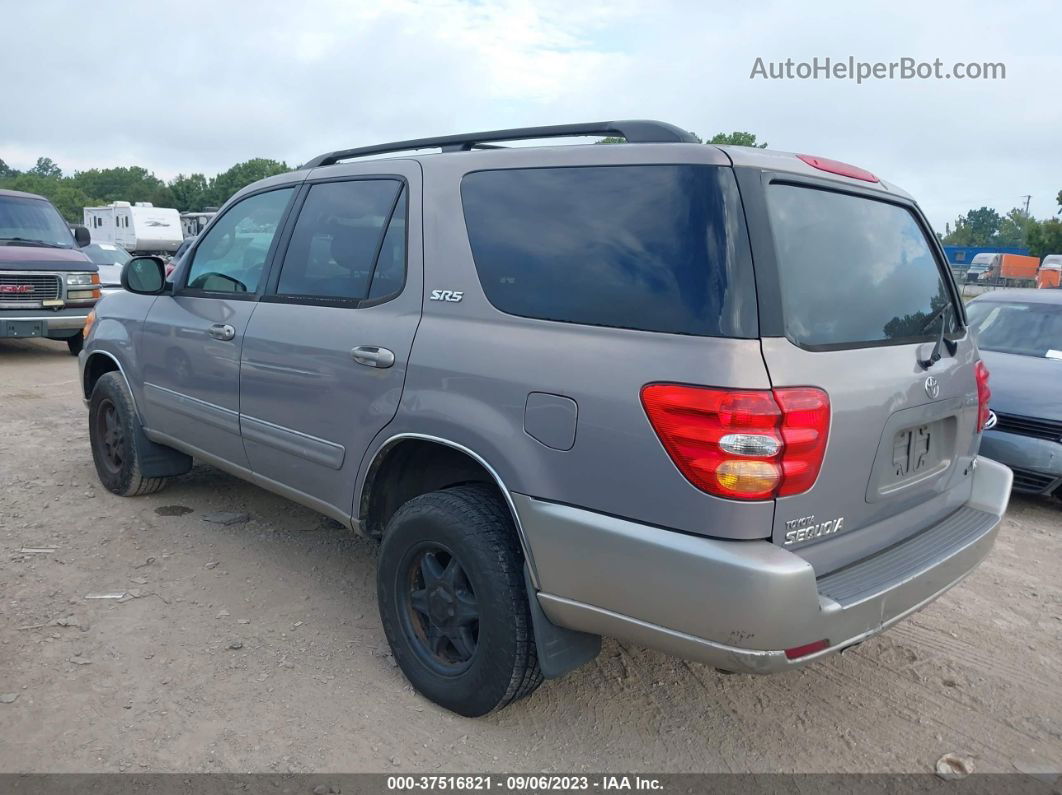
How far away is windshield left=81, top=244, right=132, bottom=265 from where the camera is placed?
15578 mm

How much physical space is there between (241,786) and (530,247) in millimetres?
1917

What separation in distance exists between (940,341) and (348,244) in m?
2.29

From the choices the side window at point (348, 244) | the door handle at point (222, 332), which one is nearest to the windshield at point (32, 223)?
the door handle at point (222, 332)

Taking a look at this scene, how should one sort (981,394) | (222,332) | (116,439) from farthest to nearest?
(116,439) → (222,332) → (981,394)

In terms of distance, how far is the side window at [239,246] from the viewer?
393cm

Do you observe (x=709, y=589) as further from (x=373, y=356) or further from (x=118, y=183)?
(x=118, y=183)

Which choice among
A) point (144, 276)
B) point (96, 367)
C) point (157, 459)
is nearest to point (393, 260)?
point (144, 276)

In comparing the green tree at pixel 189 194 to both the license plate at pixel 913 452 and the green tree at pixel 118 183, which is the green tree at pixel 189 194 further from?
the license plate at pixel 913 452

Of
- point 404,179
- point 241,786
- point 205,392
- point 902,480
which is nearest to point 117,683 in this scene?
point 241,786

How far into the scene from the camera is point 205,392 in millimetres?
4098

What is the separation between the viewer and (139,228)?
3028 cm

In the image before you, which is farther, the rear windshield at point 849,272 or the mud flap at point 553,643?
the mud flap at point 553,643

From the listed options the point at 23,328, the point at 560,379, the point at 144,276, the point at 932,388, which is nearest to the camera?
the point at 560,379

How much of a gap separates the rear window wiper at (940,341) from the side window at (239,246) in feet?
9.13
